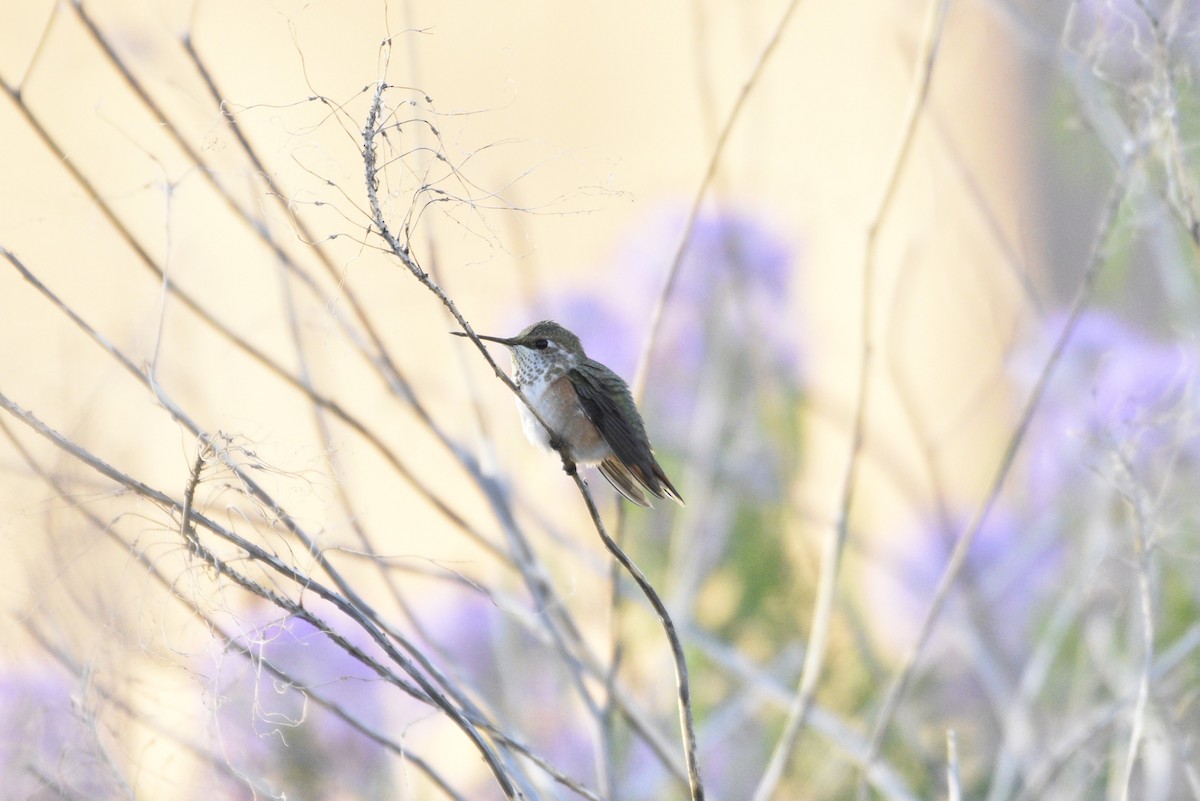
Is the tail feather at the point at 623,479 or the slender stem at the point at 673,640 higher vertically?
the tail feather at the point at 623,479

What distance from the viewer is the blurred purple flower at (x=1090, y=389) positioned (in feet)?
3.40

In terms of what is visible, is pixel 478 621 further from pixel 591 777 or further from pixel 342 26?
pixel 342 26

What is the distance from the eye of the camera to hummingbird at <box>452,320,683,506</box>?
0.73 m

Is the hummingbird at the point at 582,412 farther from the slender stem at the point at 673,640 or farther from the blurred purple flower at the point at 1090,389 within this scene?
the blurred purple flower at the point at 1090,389

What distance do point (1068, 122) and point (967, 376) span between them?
103 cm

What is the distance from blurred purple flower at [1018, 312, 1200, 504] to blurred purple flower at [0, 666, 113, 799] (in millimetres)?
744

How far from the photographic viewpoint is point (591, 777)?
1.16 metres

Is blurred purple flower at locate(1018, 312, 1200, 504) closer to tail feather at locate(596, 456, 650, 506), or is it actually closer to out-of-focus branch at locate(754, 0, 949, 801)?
out-of-focus branch at locate(754, 0, 949, 801)

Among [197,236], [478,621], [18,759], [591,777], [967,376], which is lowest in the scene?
[18,759]

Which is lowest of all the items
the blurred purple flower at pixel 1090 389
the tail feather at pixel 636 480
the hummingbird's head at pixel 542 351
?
the tail feather at pixel 636 480

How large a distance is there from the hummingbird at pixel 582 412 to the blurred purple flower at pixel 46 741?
1.02 feet

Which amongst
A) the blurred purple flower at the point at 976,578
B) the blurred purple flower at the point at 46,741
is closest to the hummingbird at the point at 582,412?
the blurred purple flower at the point at 46,741

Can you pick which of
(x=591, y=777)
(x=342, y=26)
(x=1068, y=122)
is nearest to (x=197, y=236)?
(x=342, y=26)

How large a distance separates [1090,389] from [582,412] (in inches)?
18.3
